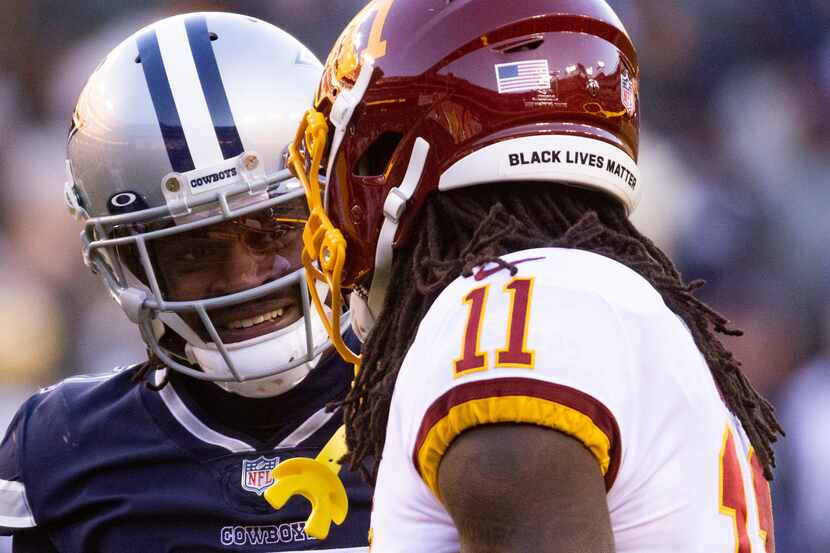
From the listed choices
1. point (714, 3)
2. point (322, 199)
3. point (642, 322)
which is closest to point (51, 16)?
point (714, 3)

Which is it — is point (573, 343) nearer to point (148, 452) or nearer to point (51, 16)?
point (148, 452)

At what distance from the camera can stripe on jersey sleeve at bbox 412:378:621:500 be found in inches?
44.2

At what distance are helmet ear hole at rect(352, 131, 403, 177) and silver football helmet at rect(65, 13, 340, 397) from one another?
676mm

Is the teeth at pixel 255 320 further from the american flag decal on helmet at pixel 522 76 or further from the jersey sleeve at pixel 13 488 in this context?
the american flag decal on helmet at pixel 522 76

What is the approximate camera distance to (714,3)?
4.52m

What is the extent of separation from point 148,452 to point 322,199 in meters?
0.77

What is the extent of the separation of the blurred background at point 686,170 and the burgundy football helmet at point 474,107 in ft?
9.02

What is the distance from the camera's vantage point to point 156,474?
2223 millimetres

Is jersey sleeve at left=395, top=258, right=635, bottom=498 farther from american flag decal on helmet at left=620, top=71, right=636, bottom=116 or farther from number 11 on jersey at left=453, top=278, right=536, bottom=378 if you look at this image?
american flag decal on helmet at left=620, top=71, right=636, bottom=116

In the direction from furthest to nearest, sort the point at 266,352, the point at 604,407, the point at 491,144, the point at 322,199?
the point at 266,352 → the point at 322,199 → the point at 491,144 → the point at 604,407

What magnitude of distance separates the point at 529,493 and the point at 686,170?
338 centimetres

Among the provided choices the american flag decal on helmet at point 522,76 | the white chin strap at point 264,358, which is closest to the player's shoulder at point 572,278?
the american flag decal on helmet at point 522,76

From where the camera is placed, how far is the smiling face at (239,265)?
2.21 metres

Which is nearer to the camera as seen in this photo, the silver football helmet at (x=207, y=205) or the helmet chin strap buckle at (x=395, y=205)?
the helmet chin strap buckle at (x=395, y=205)
